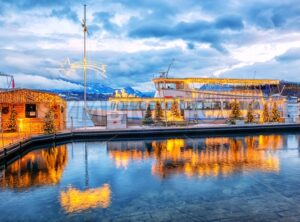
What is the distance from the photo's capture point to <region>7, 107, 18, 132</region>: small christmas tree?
2940cm

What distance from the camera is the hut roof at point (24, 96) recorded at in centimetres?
2952

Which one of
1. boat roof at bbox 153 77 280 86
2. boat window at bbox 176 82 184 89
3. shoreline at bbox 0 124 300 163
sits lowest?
shoreline at bbox 0 124 300 163

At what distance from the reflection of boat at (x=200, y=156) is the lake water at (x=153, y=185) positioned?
53 millimetres

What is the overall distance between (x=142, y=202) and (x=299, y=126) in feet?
102

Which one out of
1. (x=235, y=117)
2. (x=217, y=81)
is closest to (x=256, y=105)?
(x=217, y=81)

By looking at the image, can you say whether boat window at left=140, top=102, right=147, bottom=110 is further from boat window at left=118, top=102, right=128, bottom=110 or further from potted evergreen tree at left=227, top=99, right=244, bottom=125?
potted evergreen tree at left=227, top=99, right=244, bottom=125

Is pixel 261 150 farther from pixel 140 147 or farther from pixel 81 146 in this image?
pixel 81 146

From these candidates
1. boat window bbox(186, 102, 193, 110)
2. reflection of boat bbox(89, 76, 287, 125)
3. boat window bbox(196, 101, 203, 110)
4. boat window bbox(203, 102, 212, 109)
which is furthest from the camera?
boat window bbox(203, 102, 212, 109)

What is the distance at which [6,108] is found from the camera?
1200 inches

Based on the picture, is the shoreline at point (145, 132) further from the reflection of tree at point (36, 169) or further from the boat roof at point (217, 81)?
the boat roof at point (217, 81)

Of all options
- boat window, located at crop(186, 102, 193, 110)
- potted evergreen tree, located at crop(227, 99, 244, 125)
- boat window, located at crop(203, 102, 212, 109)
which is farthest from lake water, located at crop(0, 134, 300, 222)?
boat window, located at crop(203, 102, 212, 109)

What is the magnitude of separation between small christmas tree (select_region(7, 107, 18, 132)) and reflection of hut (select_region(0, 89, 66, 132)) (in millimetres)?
269

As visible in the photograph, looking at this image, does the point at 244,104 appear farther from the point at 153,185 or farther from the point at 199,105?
the point at 153,185

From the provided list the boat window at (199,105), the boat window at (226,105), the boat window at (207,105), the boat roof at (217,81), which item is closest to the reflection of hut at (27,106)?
the boat roof at (217,81)
